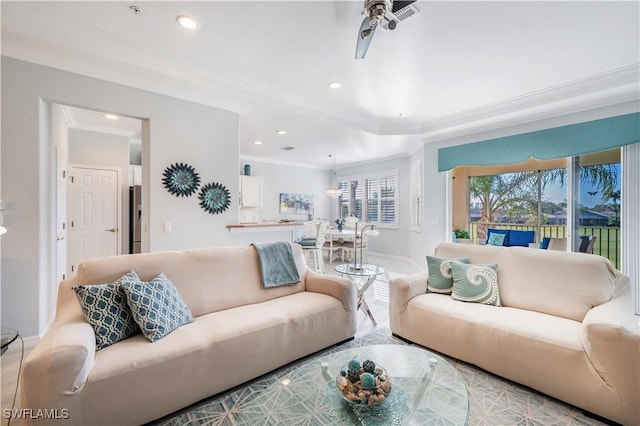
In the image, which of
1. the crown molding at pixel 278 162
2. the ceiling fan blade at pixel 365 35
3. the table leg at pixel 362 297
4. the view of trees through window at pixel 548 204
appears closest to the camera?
the ceiling fan blade at pixel 365 35

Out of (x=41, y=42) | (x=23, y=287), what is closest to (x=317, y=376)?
(x=23, y=287)

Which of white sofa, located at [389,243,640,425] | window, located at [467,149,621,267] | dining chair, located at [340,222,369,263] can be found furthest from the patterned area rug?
dining chair, located at [340,222,369,263]

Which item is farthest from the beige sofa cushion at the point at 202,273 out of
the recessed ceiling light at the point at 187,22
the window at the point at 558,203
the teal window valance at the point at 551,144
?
the window at the point at 558,203

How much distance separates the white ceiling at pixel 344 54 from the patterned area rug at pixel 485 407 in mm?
2751

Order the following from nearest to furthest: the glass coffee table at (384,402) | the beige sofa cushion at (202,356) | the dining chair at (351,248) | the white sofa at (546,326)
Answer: the glass coffee table at (384,402) → the beige sofa cushion at (202,356) → the white sofa at (546,326) → the dining chair at (351,248)

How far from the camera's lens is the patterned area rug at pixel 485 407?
173cm

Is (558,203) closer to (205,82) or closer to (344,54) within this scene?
(344,54)

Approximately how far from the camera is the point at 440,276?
2.84 m

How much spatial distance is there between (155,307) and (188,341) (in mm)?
312

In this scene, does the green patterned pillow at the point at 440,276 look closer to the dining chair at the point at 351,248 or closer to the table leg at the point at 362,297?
the table leg at the point at 362,297

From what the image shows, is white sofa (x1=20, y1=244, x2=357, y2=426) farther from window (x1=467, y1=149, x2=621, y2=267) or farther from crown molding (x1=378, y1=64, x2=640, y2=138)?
window (x1=467, y1=149, x2=621, y2=267)

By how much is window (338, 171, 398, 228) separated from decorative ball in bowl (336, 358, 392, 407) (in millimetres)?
6055

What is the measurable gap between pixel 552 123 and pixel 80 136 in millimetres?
7150

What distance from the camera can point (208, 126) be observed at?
11.8 ft
